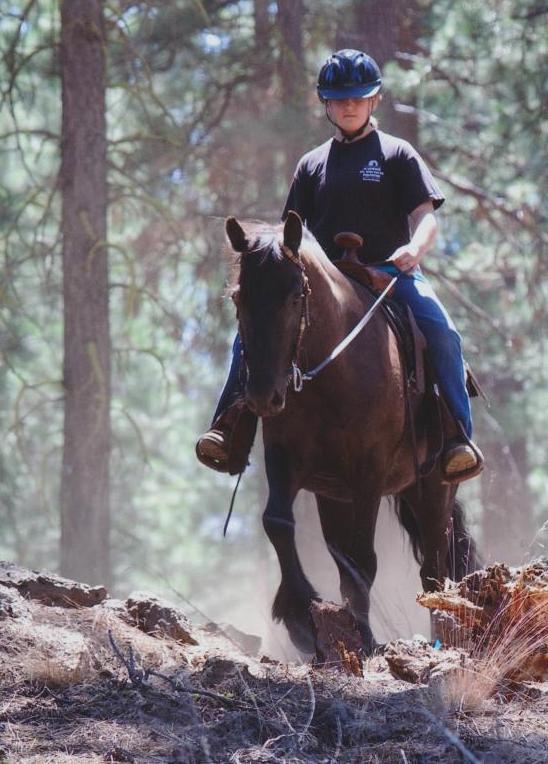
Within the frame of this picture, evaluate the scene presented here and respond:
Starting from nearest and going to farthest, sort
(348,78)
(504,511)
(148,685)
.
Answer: (148,685), (348,78), (504,511)

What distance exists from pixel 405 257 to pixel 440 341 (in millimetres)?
645

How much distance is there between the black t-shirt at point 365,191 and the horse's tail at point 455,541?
1.88 meters

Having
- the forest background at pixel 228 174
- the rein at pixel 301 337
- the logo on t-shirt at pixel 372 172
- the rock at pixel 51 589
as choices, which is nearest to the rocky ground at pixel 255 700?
the rock at pixel 51 589

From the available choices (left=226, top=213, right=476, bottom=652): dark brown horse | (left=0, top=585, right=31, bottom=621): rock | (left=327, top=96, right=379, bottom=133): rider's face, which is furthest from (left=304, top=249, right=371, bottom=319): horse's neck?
(left=0, top=585, right=31, bottom=621): rock

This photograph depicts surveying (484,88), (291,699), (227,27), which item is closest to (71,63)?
(227,27)

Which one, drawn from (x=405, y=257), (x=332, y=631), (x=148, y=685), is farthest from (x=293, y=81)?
(x=148, y=685)

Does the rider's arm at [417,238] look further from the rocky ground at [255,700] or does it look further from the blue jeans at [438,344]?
the rocky ground at [255,700]

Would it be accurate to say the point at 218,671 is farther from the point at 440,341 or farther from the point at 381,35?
the point at 381,35

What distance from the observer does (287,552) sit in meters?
6.39

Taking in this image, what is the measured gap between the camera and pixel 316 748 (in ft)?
15.2

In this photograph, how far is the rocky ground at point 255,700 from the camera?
4566 mm

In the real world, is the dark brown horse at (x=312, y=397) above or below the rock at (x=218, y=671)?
above

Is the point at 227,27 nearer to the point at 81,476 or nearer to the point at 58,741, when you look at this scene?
the point at 81,476

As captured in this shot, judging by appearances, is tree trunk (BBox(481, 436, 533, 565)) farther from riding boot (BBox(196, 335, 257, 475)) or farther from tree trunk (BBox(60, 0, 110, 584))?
riding boot (BBox(196, 335, 257, 475))
